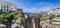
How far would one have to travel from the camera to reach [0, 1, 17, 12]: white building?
8.05 meters

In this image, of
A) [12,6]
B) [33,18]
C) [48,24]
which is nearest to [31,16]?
[33,18]

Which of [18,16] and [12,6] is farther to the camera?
[12,6]

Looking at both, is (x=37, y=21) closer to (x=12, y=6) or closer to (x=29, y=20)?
(x=29, y=20)

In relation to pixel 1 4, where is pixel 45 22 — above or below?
below

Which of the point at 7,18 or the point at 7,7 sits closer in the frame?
the point at 7,18

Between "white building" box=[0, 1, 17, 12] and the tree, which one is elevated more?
"white building" box=[0, 1, 17, 12]

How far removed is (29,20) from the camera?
685 centimetres

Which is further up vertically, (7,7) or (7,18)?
(7,7)

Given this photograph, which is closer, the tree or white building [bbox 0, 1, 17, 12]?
the tree

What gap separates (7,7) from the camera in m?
8.46

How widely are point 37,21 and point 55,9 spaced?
1848 mm

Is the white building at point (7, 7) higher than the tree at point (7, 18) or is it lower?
higher

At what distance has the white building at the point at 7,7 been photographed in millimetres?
8055

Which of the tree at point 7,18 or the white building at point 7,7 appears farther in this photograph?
the white building at point 7,7
